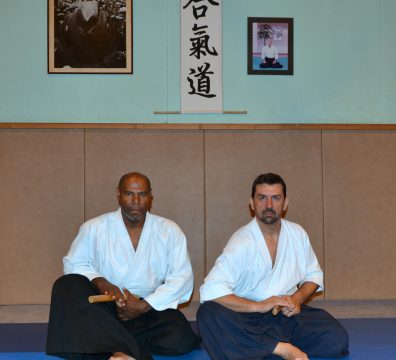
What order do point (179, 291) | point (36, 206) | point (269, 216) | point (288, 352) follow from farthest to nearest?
point (36, 206) → point (179, 291) → point (269, 216) → point (288, 352)

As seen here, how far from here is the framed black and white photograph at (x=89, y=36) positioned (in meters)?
6.04

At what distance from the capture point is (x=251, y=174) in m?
6.13

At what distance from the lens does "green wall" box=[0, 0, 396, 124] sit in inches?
239

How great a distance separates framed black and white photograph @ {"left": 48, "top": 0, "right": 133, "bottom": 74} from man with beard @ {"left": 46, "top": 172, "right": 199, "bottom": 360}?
2.24m

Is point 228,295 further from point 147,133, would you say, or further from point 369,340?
point 147,133

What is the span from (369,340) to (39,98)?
3.85 metres

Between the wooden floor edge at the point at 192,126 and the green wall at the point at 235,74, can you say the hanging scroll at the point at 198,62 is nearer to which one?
the green wall at the point at 235,74

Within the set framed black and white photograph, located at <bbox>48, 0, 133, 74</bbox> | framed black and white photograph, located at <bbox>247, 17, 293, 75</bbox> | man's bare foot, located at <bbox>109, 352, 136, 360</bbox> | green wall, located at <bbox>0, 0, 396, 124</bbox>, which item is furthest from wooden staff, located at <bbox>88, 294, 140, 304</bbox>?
framed black and white photograph, located at <bbox>247, 17, 293, 75</bbox>

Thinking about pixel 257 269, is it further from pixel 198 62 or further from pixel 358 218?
pixel 198 62

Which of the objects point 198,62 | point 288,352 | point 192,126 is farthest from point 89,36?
point 288,352

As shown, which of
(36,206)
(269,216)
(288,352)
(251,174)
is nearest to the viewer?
(288,352)

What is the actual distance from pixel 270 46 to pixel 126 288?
3126 millimetres

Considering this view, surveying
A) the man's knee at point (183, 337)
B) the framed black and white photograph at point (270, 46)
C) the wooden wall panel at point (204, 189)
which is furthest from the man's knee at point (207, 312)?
the framed black and white photograph at point (270, 46)

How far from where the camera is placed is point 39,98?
19.9 feet
